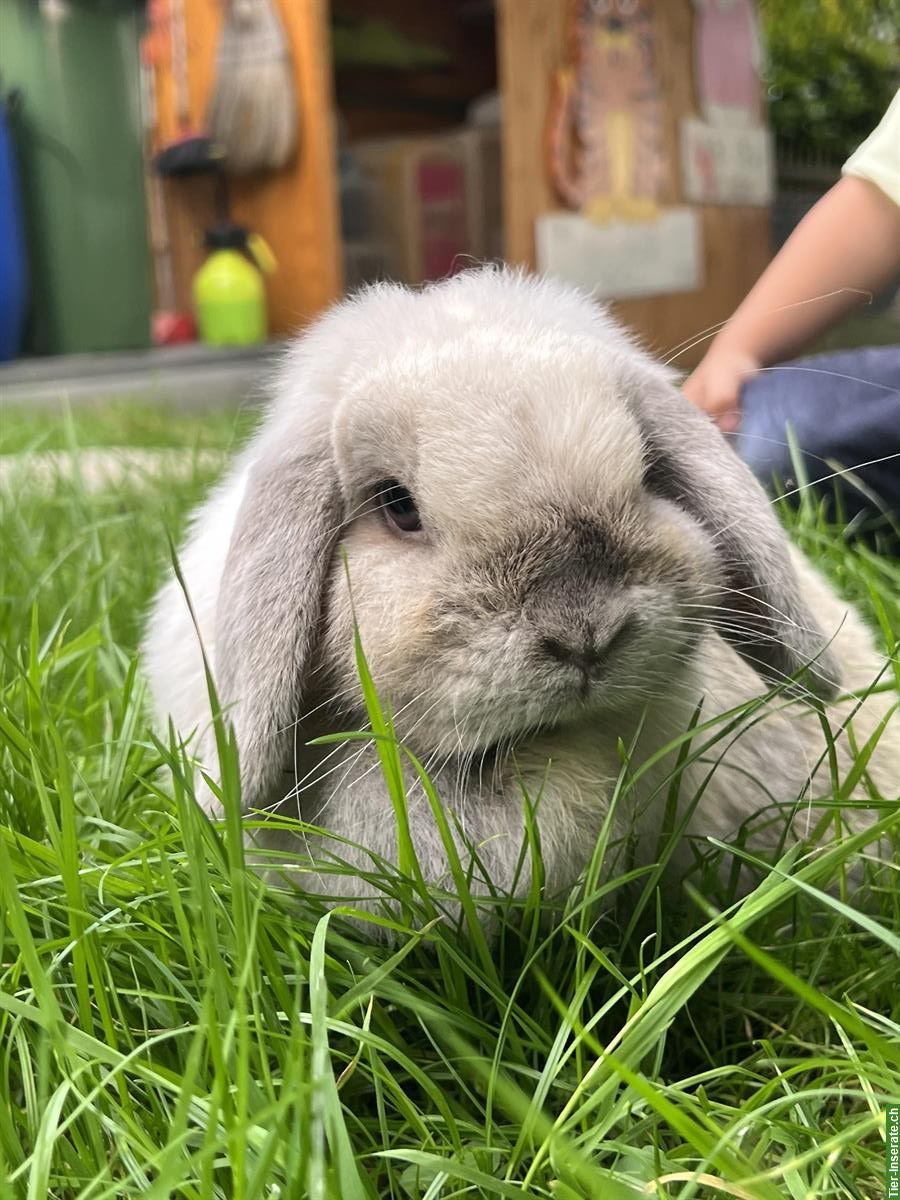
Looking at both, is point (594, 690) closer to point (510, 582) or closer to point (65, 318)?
point (510, 582)

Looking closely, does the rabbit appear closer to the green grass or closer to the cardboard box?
the green grass

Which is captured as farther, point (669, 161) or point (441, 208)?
point (441, 208)

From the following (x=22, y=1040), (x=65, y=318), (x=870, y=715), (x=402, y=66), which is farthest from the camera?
(x=402, y=66)

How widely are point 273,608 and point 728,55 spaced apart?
494cm

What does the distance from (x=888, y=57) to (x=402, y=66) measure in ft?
9.40

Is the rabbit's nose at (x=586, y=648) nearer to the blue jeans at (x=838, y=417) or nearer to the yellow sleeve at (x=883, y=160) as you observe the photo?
the blue jeans at (x=838, y=417)

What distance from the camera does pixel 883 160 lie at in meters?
1.84

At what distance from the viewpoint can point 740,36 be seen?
518 centimetres

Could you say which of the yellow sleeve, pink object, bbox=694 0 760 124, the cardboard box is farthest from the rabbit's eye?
pink object, bbox=694 0 760 124

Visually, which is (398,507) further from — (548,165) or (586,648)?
(548,165)

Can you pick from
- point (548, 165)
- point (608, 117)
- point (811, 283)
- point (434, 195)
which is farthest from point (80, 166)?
point (811, 283)

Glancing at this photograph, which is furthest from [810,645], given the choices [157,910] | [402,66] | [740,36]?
[402,66]

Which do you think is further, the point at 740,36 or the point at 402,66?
the point at 402,66

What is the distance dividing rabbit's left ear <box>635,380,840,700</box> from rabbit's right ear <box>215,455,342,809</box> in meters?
0.28
